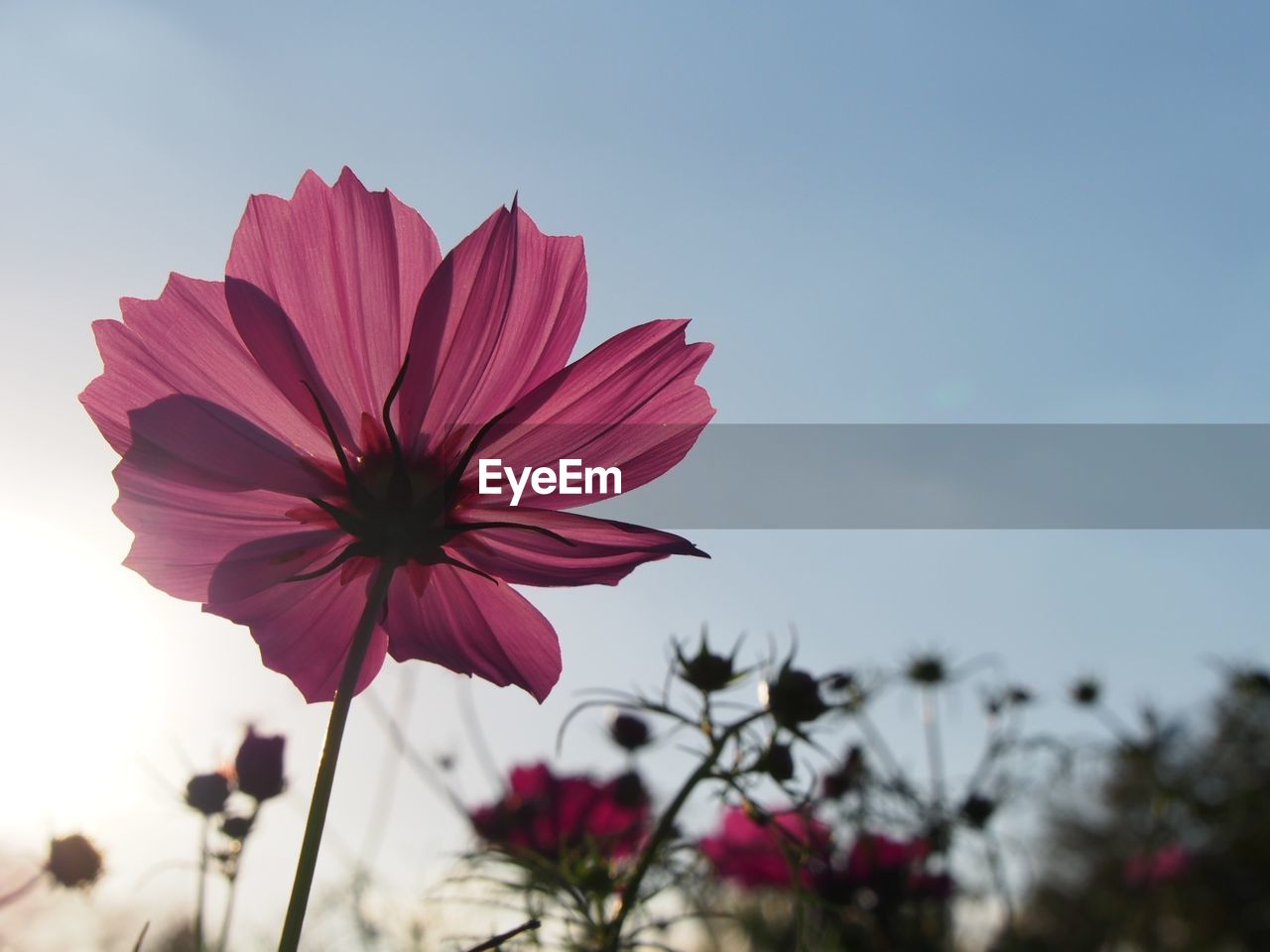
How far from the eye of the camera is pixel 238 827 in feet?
2.20

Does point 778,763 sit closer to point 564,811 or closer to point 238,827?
point 238,827

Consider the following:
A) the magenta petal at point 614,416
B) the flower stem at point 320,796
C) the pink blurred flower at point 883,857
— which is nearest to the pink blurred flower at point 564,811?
the pink blurred flower at point 883,857

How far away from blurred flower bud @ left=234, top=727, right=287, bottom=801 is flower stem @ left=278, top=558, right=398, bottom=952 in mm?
382

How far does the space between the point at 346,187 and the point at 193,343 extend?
10 centimetres

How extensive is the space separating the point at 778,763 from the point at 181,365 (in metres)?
0.44

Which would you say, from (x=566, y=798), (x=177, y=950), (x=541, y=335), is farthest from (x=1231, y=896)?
(x=541, y=335)

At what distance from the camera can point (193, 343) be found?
Answer: 49 cm

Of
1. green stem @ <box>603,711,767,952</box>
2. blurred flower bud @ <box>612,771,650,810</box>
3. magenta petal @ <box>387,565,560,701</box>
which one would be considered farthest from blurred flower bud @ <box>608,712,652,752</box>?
magenta petal @ <box>387,565,560,701</box>

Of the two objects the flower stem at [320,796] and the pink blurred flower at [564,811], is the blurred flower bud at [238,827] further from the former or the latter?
the pink blurred flower at [564,811]

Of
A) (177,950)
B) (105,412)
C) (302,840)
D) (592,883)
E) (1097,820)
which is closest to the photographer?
(302,840)

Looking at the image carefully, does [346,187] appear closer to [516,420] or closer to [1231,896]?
[516,420]

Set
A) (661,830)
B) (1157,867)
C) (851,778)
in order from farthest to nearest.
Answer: (1157,867) < (851,778) < (661,830)
